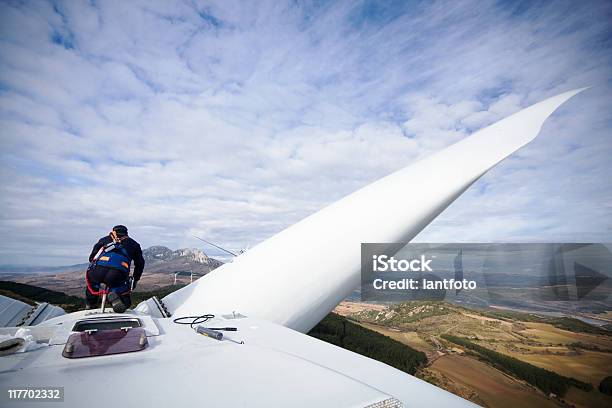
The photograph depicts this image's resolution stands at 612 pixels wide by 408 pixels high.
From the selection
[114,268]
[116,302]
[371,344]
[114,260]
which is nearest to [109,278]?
[114,268]

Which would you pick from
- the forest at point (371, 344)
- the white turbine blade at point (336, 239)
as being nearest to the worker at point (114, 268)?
the white turbine blade at point (336, 239)

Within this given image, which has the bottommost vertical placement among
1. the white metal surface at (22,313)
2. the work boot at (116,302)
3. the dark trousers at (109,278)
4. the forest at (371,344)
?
the forest at (371,344)

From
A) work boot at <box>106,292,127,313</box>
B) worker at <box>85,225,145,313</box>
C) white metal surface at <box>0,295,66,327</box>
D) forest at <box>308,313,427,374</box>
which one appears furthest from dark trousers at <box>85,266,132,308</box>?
forest at <box>308,313,427,374</box>

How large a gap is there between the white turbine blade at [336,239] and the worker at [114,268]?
85 cm

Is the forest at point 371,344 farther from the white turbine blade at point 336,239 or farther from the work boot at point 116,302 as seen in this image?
the work boot at point 116,302

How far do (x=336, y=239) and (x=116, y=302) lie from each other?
356cm

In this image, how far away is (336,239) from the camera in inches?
158

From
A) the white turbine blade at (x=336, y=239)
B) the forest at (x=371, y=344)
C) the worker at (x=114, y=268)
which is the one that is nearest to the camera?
the white turbine blade at (x=336, y=239)

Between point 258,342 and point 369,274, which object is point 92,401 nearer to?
point 258,342

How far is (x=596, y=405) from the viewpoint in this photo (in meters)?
4.99

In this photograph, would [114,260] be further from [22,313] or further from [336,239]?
[336,239]

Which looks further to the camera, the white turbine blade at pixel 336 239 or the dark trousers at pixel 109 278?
the dark trousers at pixel 109 278

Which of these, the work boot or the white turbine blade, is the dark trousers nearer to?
the work boot

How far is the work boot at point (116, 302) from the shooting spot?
4.05 metres
